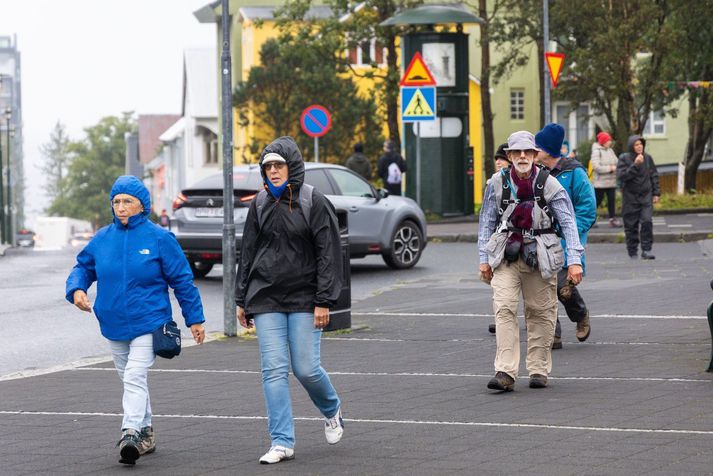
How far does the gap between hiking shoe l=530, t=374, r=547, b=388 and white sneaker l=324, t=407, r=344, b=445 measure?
8.12 ft

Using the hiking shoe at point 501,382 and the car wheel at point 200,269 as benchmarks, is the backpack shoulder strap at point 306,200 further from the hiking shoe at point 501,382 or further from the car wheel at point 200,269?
the car wheel at point 200,269

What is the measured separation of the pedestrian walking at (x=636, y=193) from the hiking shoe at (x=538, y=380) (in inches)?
453

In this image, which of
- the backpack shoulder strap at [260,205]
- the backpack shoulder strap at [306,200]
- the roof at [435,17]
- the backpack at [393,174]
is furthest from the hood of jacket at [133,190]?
the roof at [435,17]

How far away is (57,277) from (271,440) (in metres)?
15.8

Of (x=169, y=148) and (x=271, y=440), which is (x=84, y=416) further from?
(x=169, y=148)

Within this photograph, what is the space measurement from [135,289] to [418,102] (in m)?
20.9

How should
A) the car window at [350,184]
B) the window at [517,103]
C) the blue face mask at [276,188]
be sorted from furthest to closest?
the window at [517,103]
the car window at [350,184]
the blue face mask at [276,188]

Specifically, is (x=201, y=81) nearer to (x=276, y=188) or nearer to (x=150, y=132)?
(x=150, y=132)

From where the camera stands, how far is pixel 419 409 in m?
9.34

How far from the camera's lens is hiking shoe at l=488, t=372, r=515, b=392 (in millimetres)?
9836

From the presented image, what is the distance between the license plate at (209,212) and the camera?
20.1m

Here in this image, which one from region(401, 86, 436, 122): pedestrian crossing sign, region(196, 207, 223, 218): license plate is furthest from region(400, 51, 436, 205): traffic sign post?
region(196, 207, 223, 218): license plate

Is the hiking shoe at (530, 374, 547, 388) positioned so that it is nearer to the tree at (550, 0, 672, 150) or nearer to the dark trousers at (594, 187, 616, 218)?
the dark trousers at (594, 187, 616, 218)

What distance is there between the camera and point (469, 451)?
7.81m
